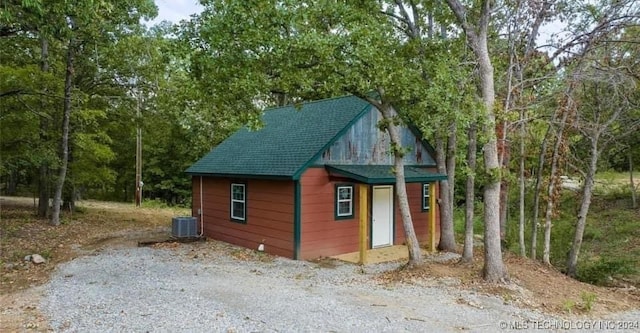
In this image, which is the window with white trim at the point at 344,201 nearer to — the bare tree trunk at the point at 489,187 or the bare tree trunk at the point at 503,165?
the bare tree trunk at the point at 503,165

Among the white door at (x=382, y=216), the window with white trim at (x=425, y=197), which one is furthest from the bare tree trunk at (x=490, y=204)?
the window with white trim at (x=425, y=197)

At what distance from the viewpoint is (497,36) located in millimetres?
9883

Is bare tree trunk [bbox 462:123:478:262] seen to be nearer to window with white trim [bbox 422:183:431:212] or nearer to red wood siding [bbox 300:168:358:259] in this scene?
red wood siding [bbox 300:168:358:259]

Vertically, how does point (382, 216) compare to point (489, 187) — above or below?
below

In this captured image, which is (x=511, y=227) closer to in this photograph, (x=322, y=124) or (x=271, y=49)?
(x=322, y=124)

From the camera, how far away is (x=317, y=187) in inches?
417

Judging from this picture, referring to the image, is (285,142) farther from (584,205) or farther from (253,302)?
(584,205)

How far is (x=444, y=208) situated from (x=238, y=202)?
219 inches

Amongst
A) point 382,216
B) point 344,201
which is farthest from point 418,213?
point 344,201

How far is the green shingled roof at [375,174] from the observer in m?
9.87

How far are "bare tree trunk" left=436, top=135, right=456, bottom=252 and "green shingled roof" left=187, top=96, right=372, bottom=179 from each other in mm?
2191

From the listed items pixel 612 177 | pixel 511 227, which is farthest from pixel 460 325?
pixel 612 177

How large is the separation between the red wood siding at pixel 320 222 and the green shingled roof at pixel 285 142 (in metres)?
0.57

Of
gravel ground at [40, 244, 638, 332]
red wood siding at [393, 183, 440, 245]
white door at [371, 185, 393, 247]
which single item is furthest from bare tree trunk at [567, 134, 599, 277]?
gravel ground at [40, 244, 638, 332]
